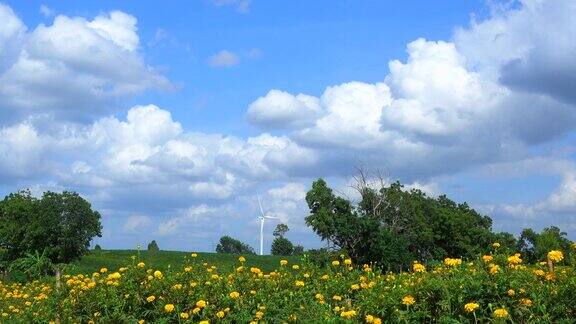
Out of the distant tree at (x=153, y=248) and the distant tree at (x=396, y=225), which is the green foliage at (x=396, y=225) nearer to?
the distant tree at (x=396, y=225)

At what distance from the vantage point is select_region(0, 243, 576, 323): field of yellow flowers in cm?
657

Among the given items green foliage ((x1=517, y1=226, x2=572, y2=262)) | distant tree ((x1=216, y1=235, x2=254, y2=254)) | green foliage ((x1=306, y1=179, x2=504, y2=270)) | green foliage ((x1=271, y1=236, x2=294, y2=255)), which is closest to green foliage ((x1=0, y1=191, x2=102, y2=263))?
green foliage ((x1=306, y1=179, x2=504, y2=270))

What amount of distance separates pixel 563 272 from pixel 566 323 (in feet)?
3.44

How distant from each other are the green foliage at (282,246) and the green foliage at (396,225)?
4790cm

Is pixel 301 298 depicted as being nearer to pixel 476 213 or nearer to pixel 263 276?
pixel 263 276

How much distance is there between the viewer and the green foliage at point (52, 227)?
5072cm

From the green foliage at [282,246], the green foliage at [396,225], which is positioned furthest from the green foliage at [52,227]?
the green foliage at [282,246]

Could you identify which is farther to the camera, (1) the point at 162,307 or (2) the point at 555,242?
(2) the point at 555,242

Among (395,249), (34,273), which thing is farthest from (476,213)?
(34,273)

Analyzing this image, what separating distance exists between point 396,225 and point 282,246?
57.0 metres

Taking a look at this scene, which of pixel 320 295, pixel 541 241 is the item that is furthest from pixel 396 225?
pixel 320 295

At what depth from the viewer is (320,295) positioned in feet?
26.5

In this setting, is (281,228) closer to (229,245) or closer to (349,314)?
(229,245)

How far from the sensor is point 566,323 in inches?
239
